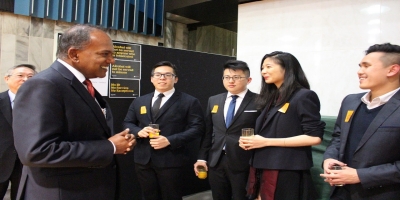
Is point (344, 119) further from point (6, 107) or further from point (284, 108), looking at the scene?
point (6, 107)

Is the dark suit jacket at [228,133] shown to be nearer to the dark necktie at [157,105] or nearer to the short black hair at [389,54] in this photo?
the dark necktie at [157,105]

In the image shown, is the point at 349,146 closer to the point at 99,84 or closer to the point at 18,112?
the point at 18,112

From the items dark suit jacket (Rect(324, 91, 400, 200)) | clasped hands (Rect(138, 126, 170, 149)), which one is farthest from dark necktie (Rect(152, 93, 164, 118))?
dark suit jacket (Rect(324, 91, 400, 200))

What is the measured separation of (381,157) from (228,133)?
1.24 m

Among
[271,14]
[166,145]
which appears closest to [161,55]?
[166,145]

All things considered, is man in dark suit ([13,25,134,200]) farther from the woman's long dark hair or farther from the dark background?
the dark background

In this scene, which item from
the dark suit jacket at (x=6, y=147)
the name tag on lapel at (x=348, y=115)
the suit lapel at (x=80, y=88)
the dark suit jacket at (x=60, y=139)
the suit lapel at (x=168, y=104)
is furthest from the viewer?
the suit lapel at (x=168, y=104)

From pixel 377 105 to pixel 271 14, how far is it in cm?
301

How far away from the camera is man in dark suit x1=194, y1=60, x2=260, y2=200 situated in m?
2.61

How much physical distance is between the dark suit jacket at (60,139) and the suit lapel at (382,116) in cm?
143

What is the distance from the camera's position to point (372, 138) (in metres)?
1.76

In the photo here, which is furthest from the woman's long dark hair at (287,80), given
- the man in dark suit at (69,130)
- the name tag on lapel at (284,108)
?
the man in dark suit at (69,130)

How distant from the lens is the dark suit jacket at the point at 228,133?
103 inches

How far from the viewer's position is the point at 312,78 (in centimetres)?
420
